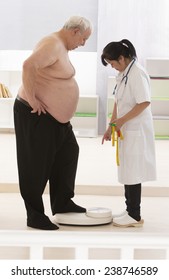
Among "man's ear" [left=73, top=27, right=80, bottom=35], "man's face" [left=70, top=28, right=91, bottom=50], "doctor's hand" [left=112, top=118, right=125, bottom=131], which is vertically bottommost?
"doctor's hand" [left=112, top=118, right=125, bottom=131]

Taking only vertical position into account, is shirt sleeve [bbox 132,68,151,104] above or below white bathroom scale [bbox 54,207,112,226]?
above

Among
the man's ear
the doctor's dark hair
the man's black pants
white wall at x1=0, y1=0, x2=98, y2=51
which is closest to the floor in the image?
the man's black pants

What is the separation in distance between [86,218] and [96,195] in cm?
101

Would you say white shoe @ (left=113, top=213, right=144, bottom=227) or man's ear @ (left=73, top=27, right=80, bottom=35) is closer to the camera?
man's ear @ (left=73, top=27, right=80, bottom=35)

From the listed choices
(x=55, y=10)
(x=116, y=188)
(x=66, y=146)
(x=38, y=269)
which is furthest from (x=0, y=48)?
(x=38, y=269)

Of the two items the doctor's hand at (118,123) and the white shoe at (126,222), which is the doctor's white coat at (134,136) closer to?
the doctor's hand at (118,123)

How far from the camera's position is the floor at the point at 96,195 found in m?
3.54

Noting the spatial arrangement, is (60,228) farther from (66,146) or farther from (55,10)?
(55,10)

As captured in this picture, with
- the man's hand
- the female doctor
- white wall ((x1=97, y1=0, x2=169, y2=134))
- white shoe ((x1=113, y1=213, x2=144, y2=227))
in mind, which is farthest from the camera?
white wall ((x1=97, y1=0, x2=169, y2=134))

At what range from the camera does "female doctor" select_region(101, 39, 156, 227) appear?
329 cm

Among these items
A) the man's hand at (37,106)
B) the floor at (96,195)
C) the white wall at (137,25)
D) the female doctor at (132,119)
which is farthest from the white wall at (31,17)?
the man's hand at (37,106)

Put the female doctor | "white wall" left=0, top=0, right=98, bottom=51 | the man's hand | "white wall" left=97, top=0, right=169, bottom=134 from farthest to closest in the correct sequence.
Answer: "white wall" left=0, top=0, right=98, bottom=51
"white wall" left=97, top=0, right=169, bottom=134
the female doctor
the man's hand

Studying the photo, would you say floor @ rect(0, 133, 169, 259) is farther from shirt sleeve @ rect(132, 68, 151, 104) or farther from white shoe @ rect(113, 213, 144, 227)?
shirt sleeve @ rect(132, 68, 151, 104)

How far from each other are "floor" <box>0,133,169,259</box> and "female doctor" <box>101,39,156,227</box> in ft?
1.05
